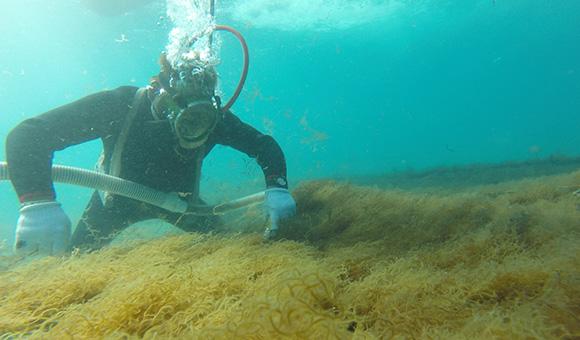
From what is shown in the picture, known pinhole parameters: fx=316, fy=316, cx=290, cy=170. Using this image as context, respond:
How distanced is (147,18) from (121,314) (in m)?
26.1

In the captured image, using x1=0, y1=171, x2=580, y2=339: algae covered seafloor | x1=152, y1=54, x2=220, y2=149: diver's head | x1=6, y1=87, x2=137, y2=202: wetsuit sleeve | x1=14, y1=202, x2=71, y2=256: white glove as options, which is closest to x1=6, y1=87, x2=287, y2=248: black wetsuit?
x1=6, y1=87, x2=137, y2=202: wetsuit sleeve

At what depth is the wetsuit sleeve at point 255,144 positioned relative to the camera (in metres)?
4.70

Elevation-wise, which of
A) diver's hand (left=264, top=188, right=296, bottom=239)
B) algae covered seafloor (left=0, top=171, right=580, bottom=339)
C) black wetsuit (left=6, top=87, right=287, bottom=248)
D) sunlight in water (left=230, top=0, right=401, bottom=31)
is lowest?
algae covered seafloor (left=0, top=171, right=580, bottom=339)

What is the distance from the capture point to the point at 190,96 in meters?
3.79

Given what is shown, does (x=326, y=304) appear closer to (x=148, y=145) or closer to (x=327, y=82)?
(x=148, y=145)

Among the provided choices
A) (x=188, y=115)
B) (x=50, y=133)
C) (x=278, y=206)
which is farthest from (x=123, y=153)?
(x=278, y=206)

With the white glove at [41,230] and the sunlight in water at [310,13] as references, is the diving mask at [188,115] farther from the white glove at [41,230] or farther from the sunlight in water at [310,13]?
the sunlight in water at [310,13]

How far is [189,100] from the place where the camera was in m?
3.78

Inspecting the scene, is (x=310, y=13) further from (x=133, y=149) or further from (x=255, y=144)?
(x=133, y=149)

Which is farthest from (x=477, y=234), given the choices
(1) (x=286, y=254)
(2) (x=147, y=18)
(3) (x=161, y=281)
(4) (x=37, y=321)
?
(2) (x=147, y=18)

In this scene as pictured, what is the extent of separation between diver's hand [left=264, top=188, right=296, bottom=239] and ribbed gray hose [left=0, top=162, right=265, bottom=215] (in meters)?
0.24

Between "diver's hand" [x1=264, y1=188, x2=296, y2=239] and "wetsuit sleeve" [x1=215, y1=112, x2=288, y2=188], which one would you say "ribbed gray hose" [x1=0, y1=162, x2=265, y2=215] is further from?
"wetsuit sleeve" [x1=215, y1=112, x2=288, y2=188]

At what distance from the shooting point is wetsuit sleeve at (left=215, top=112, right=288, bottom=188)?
15.4 feet

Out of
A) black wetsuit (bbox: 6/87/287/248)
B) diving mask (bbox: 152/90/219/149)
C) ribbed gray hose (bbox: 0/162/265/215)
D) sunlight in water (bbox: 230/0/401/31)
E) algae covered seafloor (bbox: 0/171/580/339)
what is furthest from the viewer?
sunlight in water (bbox: 230/0/401/31)
